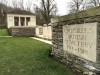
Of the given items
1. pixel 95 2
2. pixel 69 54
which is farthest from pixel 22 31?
pixel 95 2

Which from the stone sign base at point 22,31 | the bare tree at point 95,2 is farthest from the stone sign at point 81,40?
the bare tree at point 95,2

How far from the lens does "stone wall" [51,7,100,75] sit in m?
3.97

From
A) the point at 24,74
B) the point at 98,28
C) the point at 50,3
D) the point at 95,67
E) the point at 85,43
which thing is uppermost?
the point at 50,3

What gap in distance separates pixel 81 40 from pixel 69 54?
3.11 ft

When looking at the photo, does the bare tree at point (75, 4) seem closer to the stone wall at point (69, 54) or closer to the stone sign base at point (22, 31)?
the stone sign base at point (22, 31)

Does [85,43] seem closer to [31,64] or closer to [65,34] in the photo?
[65,34]

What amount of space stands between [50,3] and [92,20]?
34.0m

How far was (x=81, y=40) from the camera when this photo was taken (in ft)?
15.0

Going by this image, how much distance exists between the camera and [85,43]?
14.4 feet

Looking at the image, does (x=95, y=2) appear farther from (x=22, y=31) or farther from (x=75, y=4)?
(x=22, y=31)

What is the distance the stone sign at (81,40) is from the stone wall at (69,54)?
11 cm

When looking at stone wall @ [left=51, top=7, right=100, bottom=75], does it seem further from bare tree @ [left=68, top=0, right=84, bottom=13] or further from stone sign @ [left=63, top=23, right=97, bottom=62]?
bare tree @ [left=68, top=0, right=84, bottom=13]

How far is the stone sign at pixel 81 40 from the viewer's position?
4.03 meters

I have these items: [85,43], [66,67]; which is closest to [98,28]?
[85,43]
